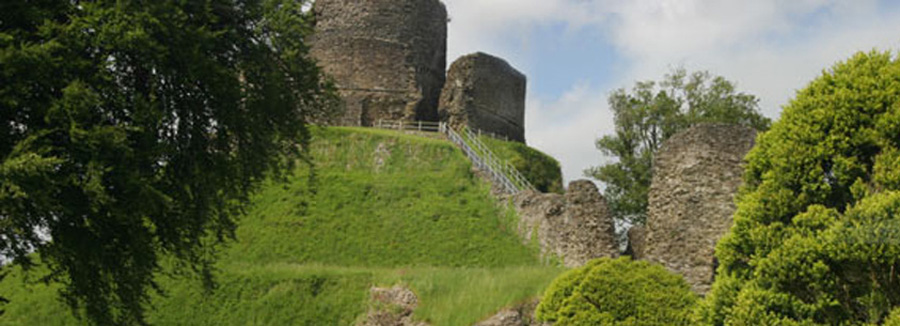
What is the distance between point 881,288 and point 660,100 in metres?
29.3

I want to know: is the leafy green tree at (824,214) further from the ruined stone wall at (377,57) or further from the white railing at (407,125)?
the ruined stone wall at (377,57)

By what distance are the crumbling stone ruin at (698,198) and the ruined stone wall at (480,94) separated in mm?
22241

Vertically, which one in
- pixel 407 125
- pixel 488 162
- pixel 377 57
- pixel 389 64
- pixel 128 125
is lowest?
pixel 128 125

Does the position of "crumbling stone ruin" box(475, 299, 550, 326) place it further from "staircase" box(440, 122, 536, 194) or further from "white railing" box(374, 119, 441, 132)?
"white railing" box(374, 119, 441, 132)

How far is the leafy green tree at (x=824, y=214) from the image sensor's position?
9.28m

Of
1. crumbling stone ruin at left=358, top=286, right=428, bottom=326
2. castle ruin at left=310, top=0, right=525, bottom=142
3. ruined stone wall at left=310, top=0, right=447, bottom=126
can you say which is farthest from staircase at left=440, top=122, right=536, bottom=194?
crumbling stone ruin at left=358, top=286, right=428, bottom=326

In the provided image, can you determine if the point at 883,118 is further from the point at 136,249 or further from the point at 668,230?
the point at 136,249

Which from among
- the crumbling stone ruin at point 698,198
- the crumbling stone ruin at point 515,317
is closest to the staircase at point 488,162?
the crumbling stone ruin at point 515,317

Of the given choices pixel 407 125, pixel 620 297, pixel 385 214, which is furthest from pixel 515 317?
pixel 407 125

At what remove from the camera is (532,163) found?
37.7 meters

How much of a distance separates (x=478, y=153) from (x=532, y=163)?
4252mm

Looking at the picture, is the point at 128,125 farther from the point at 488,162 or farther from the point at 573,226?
the point at 488,162

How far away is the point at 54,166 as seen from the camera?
466 inches

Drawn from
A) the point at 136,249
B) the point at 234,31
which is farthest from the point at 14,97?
the point at 234,31
